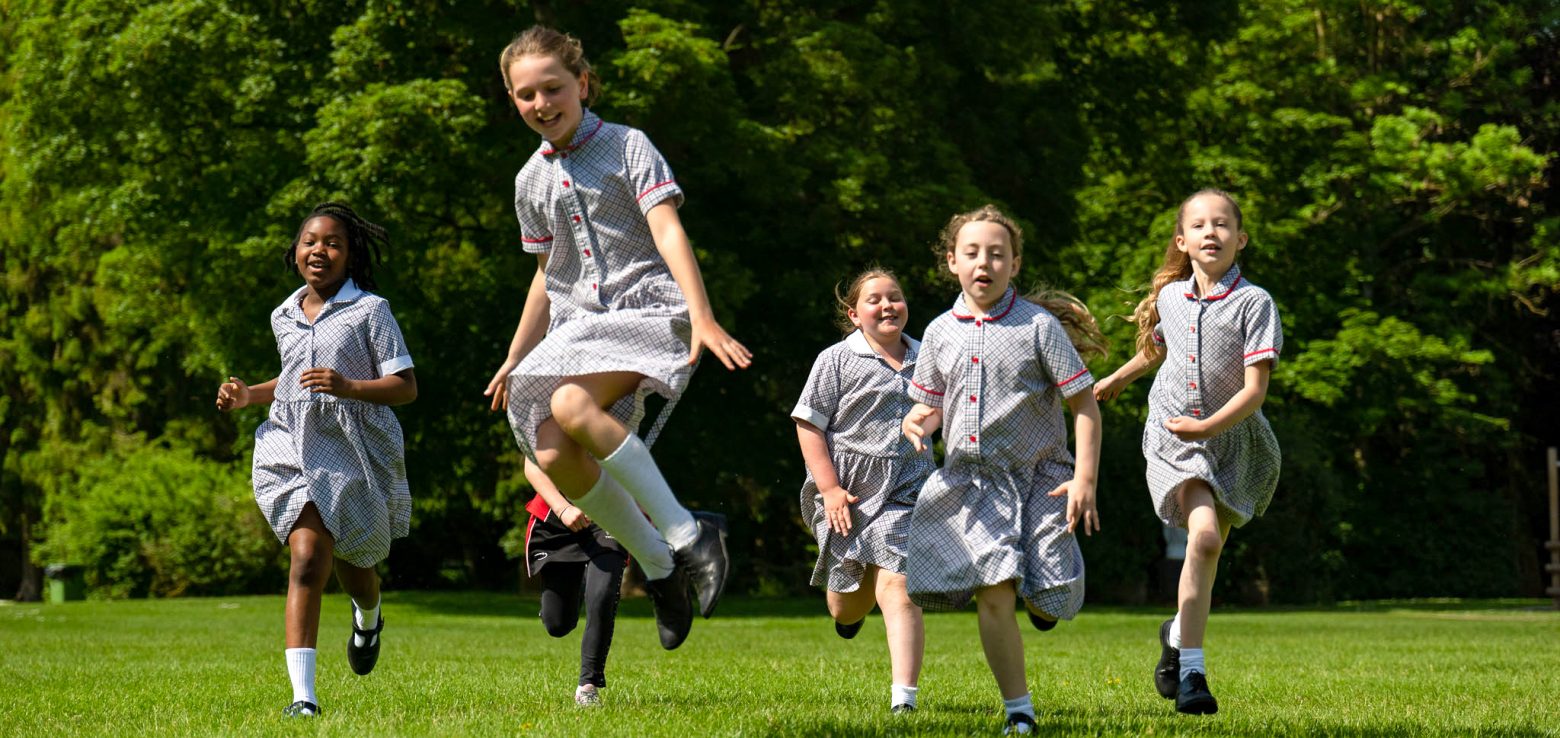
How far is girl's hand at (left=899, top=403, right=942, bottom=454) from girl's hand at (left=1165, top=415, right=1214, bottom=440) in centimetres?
86

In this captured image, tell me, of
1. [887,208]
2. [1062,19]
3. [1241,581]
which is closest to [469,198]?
[887,208]

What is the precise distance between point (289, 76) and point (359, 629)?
50.2 ft

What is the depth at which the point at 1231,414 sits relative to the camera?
21.1ft

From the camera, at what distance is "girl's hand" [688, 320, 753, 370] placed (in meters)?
4.91

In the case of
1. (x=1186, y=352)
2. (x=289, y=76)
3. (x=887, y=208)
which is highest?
(x=289, y=76)

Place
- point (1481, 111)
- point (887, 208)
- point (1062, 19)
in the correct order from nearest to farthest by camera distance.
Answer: point (887, 208) → point (1062, 19) → point (1481, 111)

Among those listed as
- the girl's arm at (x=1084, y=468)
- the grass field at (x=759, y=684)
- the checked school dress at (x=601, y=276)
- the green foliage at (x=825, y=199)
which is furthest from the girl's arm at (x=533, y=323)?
the green foliage at (x=825, y=199)

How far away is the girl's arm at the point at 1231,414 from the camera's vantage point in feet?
20.9

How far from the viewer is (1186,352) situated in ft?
22.4

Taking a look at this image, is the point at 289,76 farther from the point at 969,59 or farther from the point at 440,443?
the point at 969,59

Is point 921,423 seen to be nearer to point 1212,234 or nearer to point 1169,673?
point 1212,234

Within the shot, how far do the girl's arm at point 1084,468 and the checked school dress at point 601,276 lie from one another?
132 centimetres

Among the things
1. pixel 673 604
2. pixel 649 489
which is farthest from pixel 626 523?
pixel 673 604

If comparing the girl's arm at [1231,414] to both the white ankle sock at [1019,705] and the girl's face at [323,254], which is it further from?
the girl's face at [323,254]
